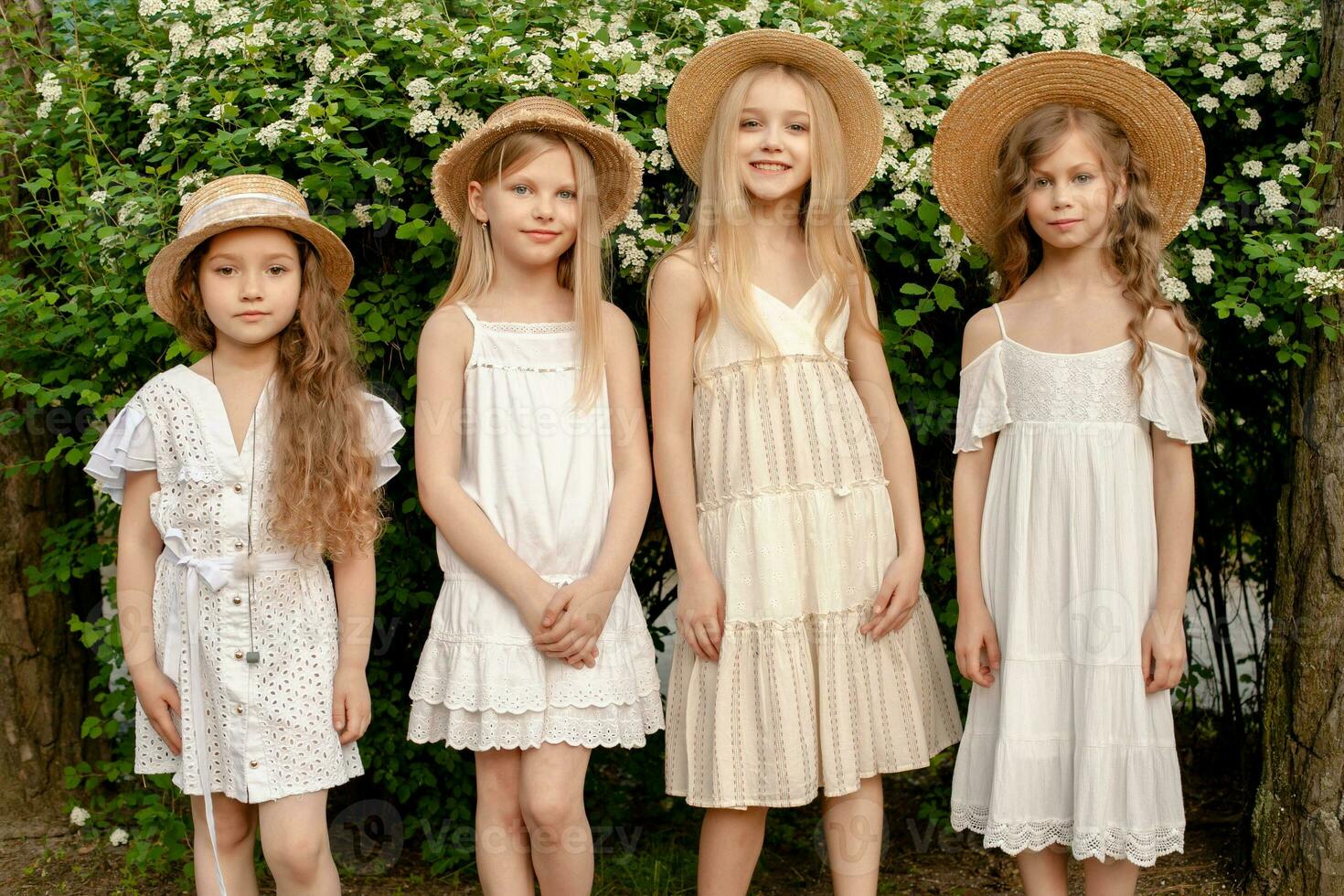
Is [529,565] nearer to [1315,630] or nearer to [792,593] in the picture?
[792,593]

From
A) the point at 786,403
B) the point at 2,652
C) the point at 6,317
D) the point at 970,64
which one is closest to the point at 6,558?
the point at 2,652

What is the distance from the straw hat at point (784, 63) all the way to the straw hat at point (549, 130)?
0.57 ft

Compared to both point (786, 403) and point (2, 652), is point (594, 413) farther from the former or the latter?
point (2, 652)

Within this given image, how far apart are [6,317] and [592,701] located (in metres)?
1.92

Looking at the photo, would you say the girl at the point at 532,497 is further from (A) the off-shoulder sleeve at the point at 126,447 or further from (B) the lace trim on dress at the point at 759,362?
(A) the off-shoulder sleeve at the point at 126,447

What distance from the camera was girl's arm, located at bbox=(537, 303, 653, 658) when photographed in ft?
8.73

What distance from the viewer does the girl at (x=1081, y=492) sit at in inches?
104

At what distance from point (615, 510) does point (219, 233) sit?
1.04 meters

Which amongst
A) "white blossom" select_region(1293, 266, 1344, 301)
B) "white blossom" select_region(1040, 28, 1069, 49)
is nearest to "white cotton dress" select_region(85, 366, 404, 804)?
"white blossom" select_region(1040, 28, 1069, 49)

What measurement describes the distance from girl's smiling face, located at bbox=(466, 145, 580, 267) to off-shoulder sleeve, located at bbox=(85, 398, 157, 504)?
34.2 inches

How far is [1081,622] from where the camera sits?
2.67 meters

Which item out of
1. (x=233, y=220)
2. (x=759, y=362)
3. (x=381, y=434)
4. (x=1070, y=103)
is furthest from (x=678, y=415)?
(x=1070, y=103)

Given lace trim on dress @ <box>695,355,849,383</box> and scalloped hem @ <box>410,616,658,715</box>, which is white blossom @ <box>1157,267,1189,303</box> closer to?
lace trim on dress @ <box>695,355,849,383</box>

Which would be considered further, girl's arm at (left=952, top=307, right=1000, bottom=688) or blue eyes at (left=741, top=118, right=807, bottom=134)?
blue eyes at (left=741, top=118, right=807, bottom=134)
